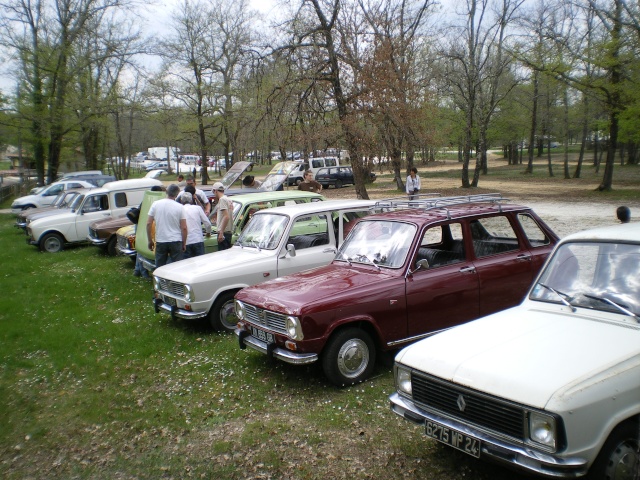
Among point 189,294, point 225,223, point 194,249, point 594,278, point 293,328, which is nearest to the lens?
point 594,278

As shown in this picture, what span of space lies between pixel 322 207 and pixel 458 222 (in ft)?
7.63

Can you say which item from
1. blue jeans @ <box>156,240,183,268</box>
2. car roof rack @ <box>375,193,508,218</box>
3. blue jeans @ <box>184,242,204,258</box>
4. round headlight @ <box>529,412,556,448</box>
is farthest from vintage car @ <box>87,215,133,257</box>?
round headlight @ <box>529,412,556,448</box>

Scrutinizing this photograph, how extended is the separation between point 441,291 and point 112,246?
11.4m

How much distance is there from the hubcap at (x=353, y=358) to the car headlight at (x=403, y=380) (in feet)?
4.49

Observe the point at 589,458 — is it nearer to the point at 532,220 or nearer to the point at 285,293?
the point at 285,293

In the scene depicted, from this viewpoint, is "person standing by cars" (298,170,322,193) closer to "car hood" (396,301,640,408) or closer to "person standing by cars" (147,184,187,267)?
"person standing by cars" (147,184,187,267)

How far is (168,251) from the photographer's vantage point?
926cm

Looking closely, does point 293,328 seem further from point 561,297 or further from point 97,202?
point 97,202

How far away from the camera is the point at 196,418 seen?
518 cm

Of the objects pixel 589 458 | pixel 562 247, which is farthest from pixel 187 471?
pixel 562 247

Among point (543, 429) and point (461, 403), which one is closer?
point (543, 429)

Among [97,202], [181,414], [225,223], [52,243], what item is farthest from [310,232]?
[52,243]

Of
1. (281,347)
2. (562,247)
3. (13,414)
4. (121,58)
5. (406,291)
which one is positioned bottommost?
(13,414)

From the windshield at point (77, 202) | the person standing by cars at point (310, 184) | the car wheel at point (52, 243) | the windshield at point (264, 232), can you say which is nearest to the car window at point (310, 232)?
the windshield at point (264, 232)
